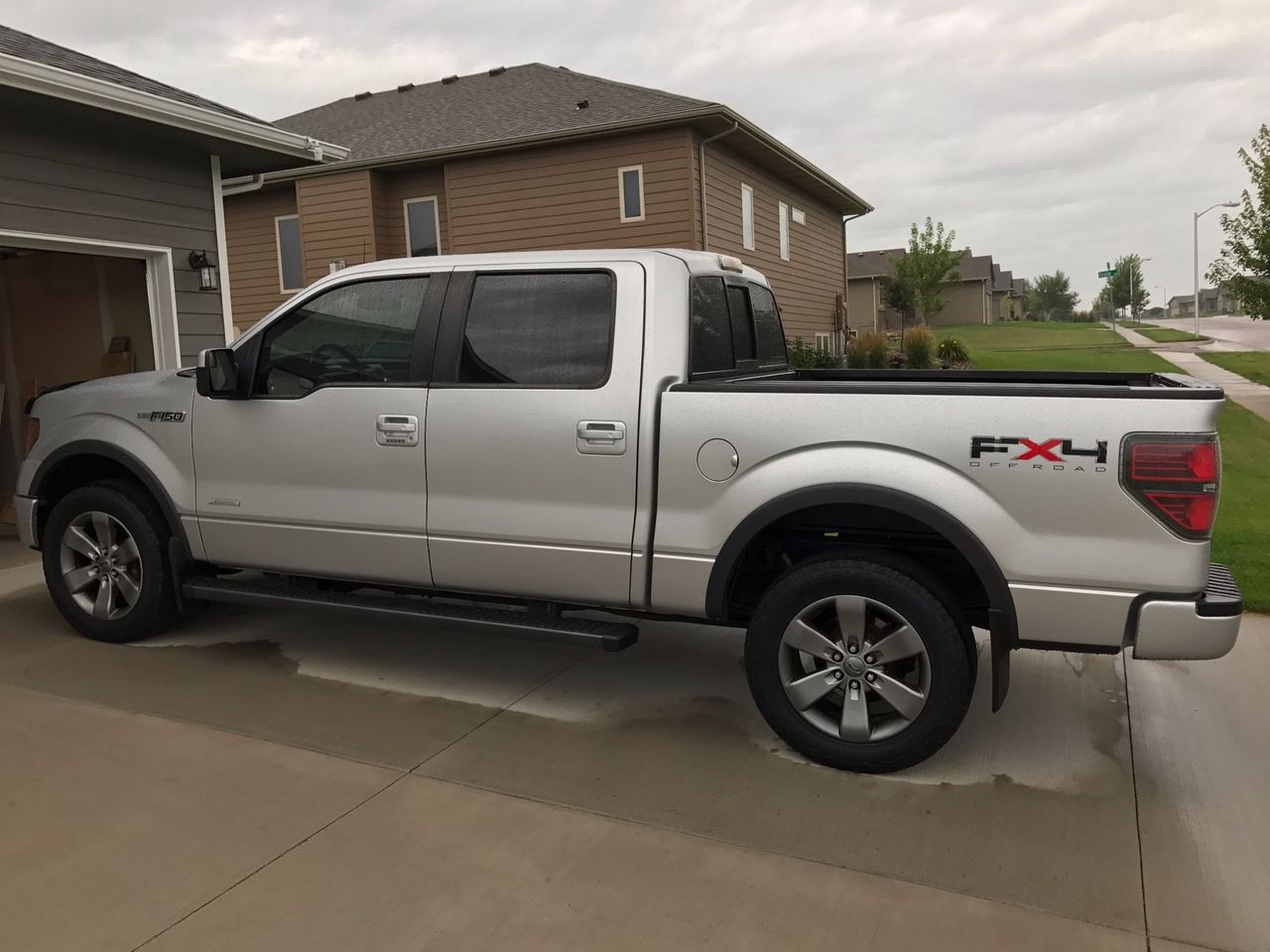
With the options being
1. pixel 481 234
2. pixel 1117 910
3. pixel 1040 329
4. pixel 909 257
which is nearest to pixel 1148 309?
pixel 1040 329

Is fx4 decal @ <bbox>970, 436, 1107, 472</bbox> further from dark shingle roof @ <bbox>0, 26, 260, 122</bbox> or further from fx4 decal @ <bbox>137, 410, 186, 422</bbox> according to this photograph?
dark shingle roof @ <bbox>0, 26, 260, 122</bbox>

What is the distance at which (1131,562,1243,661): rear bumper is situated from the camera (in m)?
3.22

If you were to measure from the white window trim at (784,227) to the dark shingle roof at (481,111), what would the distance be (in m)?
4.31

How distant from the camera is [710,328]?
170 inches

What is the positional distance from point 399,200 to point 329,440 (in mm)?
15446

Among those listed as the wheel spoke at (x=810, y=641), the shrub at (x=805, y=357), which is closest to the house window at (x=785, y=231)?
the shrub at (x=805, y=357)

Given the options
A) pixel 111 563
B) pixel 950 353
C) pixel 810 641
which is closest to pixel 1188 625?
pixel 810 641

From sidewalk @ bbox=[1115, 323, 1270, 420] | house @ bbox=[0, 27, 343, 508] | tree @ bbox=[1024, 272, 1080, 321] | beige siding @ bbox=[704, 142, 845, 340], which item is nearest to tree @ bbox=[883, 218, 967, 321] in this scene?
sidewalk @ bbox=[1115, 323, 1270, 420]

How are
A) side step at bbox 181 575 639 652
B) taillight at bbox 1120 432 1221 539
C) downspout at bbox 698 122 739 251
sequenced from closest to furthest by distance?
taillight at bbox 1120 432 1221 539 < side step at bbox 181 575 639 652 < downspout at bbox 698 122 739 251

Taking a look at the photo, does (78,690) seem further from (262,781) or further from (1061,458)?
(1061,458)

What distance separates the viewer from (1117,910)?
2.83 metres

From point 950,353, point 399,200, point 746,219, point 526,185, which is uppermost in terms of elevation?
point 399,200

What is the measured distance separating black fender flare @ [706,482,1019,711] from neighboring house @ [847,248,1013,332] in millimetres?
32130

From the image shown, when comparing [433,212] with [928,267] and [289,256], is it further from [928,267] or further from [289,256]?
[928,267]
